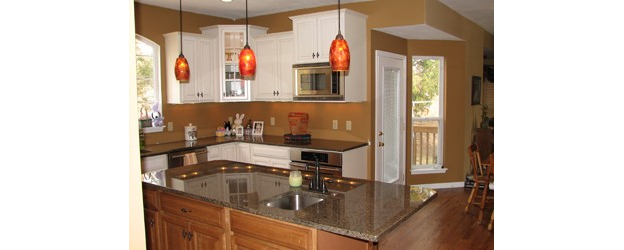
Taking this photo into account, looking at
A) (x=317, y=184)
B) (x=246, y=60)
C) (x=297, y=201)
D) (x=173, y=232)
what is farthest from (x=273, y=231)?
(x=246, y=60)

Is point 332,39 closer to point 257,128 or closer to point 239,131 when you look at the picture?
point 257,128

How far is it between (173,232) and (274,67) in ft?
9.98

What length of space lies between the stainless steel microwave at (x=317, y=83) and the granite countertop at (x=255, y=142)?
1.82 ft

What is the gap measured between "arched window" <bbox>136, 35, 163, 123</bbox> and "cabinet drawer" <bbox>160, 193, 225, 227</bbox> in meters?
2.71

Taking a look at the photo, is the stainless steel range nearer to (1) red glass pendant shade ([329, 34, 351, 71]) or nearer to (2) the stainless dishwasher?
(2) the stainless dishwasher

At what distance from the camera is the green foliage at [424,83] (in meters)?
6.08

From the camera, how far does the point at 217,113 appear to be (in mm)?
6086

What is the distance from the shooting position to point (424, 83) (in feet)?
20.1

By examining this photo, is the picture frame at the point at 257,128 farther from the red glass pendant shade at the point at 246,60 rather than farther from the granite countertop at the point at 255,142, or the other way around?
the red glass pendant shade at the point at 246,60

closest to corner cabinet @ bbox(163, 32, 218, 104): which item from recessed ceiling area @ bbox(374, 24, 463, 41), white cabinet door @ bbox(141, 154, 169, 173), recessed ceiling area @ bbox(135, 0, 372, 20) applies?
recessed ceiling area @ bbox(135, 0, 372, 20)
